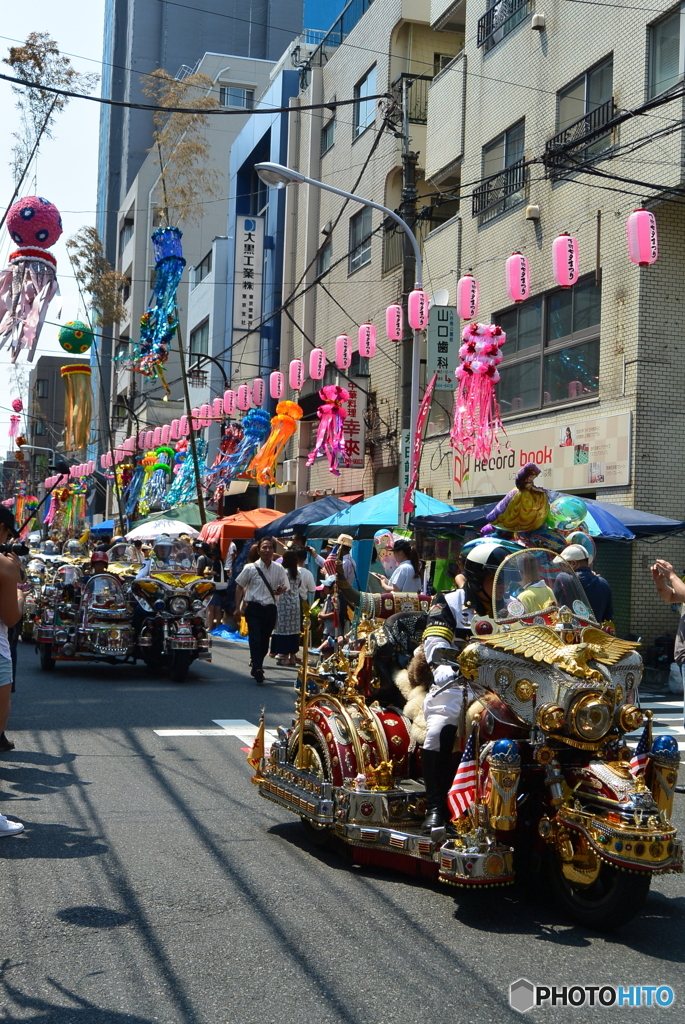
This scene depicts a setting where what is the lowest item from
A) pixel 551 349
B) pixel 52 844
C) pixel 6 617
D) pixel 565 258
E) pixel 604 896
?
pixel 52 844

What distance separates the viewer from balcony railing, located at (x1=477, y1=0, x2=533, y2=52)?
20891 mm

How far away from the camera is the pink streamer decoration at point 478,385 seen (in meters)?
17.1

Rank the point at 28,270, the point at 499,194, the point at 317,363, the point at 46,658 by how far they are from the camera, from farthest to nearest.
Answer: the point at 317,363, the point at 499,194, the point at 46,658, the point at 28,270

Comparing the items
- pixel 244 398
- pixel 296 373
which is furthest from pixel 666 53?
pixel 244 398

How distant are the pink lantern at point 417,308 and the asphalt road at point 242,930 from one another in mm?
11354

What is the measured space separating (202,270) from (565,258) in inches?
1371

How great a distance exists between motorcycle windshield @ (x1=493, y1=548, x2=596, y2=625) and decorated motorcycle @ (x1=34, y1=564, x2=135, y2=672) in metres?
9.55

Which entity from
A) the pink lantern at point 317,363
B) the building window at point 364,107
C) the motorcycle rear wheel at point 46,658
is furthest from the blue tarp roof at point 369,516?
the building window at point 364,107

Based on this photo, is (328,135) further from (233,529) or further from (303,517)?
(303,517)

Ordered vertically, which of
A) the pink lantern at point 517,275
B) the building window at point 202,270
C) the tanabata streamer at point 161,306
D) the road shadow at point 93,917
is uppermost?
the building window at point 202,270

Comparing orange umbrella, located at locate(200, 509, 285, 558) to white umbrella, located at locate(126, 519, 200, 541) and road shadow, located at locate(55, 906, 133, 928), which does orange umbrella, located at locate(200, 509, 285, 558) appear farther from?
road shadow, located at locate(55, 906, 133, 928)

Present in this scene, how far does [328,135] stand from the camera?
32969mm

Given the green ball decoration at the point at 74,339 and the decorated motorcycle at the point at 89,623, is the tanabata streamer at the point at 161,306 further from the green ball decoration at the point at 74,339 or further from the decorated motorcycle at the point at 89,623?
the decorated motorcycle at the point at 89,623

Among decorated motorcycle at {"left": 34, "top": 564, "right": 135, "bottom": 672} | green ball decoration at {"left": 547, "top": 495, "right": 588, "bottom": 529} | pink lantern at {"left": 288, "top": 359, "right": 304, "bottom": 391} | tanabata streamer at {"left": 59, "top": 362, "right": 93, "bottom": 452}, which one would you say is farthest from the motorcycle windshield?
pink lantern at {"left": 288, "top": 359, "right": 304, "bottom": 391}
